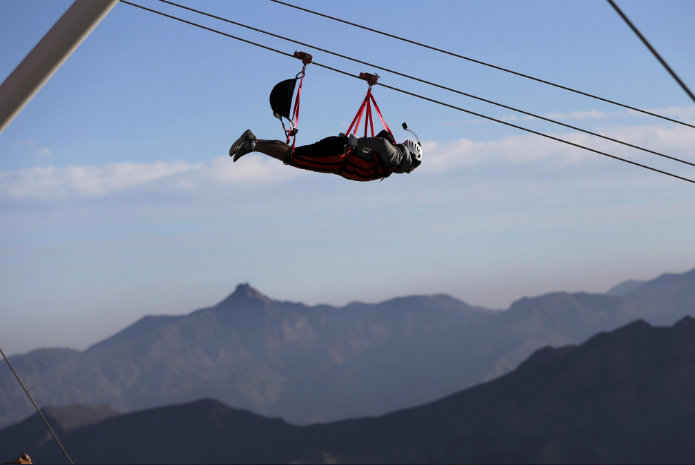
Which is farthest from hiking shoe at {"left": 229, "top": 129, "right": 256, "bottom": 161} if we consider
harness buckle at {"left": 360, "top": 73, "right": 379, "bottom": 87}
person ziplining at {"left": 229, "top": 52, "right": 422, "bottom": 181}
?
harness buckle at {"left": 360, "top": 73, "right": 379, "bottom": 87}

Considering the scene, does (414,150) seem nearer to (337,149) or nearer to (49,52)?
(337,149)

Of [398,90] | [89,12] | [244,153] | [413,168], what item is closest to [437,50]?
[398,90]

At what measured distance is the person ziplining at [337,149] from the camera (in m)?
17.6

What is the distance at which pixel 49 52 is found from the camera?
41.4 feet

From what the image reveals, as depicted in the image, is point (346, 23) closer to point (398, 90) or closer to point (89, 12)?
point (398, 90)

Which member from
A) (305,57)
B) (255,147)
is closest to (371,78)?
(305,57)

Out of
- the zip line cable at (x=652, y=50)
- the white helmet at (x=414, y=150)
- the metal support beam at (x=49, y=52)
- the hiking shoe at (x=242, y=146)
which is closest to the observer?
the zip line cable at (x=652, y=50)

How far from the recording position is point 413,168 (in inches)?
778

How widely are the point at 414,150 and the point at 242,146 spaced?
4.31m

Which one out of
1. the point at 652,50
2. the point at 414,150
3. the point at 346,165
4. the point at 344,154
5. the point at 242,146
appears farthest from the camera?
the point at 414,150

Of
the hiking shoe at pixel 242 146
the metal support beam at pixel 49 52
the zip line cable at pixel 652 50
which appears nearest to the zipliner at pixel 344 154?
the hiking shoe at pixel 242 146

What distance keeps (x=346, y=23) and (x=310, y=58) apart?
109cm

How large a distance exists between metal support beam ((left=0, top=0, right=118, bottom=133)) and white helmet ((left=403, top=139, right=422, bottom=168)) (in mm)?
8492

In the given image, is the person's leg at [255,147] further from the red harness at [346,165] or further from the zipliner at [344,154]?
the red harness at [346,165]
